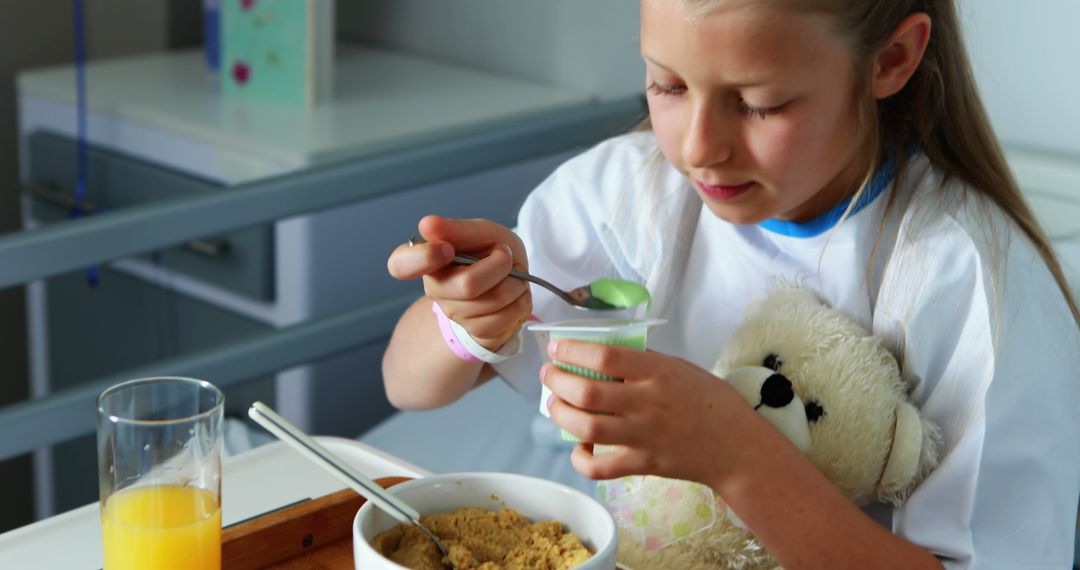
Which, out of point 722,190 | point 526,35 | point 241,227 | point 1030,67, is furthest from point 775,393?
point 526,35

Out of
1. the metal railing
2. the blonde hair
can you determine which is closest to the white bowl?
the blonde hair

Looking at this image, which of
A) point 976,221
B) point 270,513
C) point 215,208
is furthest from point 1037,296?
point 215,208

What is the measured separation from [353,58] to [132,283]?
1.79ft

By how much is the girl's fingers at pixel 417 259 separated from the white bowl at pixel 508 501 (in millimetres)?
132

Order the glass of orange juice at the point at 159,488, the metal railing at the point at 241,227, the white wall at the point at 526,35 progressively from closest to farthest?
the glass of orange juice at the point at 159,488
the metal railing at the point at 241,227
the white wall at the point at 526,35

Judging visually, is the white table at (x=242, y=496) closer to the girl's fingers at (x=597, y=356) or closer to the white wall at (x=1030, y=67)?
the girl's fingers at (x=597, y=356)

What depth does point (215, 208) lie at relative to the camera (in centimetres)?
127

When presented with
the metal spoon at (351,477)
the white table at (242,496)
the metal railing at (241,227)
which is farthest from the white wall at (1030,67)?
the metal spoon at (351,477)

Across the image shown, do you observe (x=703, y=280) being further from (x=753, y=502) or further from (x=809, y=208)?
(x=753, y=502)

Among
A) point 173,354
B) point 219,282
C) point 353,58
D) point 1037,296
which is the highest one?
point 1037,296

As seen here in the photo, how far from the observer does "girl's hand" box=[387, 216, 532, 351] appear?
2.59 ft

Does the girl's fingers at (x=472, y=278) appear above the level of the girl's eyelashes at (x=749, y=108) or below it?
below

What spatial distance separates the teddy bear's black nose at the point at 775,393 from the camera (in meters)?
0.86

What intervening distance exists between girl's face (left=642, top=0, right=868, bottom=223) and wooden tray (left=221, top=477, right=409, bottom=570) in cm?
32
